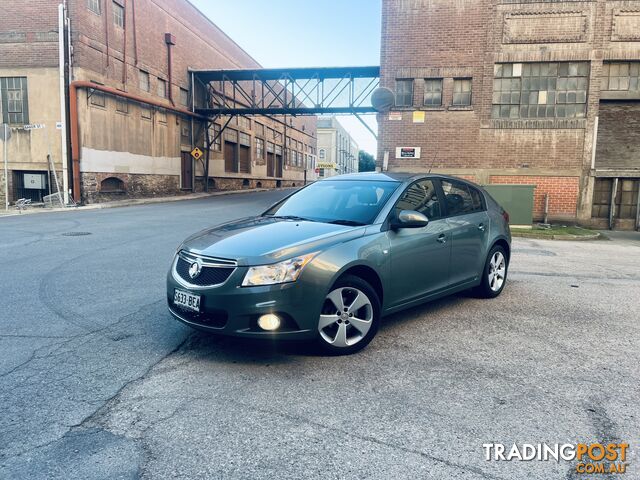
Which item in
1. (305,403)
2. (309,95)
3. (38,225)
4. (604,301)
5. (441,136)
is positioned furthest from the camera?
(309,95)

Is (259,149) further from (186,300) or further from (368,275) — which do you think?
(186,300)

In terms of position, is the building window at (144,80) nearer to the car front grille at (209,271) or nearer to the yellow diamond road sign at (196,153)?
the yellow diamond road sign at (196,153)

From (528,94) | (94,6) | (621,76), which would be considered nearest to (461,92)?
(528,94)

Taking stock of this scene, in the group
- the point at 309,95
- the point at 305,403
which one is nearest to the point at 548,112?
the point at 309,95

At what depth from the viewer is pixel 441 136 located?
1864 cm

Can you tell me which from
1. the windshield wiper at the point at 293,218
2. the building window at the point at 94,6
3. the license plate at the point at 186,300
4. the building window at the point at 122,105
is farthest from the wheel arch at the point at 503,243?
the building window at the point at 94,6

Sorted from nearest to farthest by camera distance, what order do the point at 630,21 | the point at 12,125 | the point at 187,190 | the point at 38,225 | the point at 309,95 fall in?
the point at 38,225 → the point at 630,21 → the point at 12,125 → the point at 309,95 → the point at 187,190

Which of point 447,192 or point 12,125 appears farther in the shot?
point 12,125

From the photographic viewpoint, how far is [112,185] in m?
25.1

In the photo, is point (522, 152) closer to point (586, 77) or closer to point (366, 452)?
point (586, 77)

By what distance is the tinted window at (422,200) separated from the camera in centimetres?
502

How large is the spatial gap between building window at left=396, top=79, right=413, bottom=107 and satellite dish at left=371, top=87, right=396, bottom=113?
16.8 inches

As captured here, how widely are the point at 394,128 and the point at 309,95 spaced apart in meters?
12.2

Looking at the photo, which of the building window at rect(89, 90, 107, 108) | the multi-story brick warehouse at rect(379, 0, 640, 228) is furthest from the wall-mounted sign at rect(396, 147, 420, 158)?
the building window at rect(89, 90, 107, 108)
